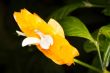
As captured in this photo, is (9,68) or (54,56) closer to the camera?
(54,56)

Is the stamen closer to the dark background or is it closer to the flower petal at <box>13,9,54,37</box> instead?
the flower petal at <box>13,9,54,37</box>

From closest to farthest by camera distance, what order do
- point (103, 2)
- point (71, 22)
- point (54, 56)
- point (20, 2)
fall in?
point (54, 56) → point (71, 22) → point (103, 2) → point (20, 2)

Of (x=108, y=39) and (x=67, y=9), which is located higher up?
(x=67, y=9)

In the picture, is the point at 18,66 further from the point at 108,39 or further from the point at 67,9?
the point at 108,39

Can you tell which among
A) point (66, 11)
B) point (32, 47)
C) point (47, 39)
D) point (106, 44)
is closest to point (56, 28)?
point (47, 39)

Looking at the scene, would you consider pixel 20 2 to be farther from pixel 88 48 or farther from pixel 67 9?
pixel 88 48

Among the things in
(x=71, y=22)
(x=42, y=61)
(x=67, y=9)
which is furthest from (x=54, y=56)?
(x=42, y=61)

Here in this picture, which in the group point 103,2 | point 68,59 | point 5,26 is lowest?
point 68,59

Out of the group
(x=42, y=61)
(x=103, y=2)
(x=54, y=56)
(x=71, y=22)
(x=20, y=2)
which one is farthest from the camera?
(x=20, y=2)
